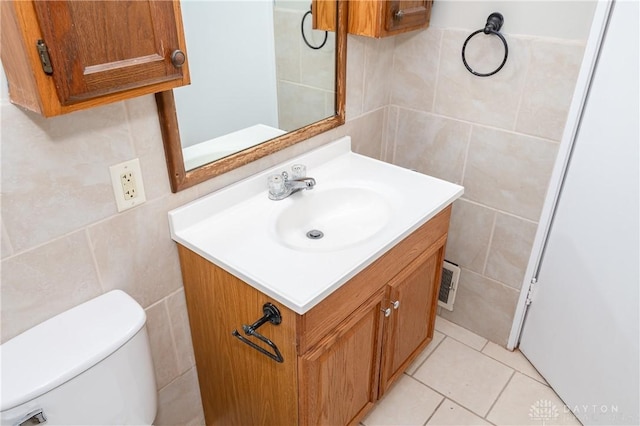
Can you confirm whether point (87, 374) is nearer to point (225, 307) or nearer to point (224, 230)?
point (225, 307)

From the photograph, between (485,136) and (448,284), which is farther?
(448,284)

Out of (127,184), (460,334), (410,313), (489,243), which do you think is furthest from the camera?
(460,334)

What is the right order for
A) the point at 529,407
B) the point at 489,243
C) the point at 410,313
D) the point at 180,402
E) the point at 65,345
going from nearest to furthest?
the point at 65,345 → the point at 180,402 → the point at 410,313 → the point at 529,407 → the point at 489,243

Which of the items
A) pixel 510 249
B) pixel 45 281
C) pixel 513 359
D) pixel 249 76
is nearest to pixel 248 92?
pixel 249 76

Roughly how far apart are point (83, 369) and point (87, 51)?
2.12 feet

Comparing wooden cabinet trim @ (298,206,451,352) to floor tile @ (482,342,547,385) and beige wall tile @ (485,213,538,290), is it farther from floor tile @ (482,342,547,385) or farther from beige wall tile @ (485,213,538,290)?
floor tile @ (482,342,547,385)

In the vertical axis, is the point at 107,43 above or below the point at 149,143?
above

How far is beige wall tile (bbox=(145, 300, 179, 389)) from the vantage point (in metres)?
1.33

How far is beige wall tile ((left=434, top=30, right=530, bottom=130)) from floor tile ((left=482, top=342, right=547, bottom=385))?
96 cm

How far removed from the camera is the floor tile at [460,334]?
2.05 meters

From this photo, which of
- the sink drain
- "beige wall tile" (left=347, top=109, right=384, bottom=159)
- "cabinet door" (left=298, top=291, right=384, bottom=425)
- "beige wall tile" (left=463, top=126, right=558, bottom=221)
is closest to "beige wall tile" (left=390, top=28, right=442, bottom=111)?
"beige wall tile" (left=347, top=109, right=384, bottom=159)

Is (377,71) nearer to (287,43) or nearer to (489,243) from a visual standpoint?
(287,43)

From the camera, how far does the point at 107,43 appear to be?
83 cm

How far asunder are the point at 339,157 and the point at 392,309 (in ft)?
1.98
